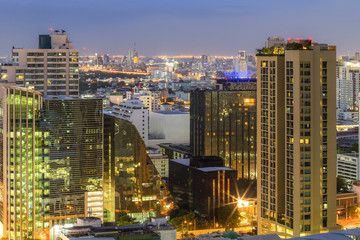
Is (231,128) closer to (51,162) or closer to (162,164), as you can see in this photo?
(162,164)

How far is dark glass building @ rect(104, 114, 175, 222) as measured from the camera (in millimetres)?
36625

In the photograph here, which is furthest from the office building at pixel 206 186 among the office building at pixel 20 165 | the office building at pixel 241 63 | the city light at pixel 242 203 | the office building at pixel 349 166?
the office building at pixel 241 63

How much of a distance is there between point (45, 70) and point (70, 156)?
9982 millimetres

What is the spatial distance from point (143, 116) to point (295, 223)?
104 feet

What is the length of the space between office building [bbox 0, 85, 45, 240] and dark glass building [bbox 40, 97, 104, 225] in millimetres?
464

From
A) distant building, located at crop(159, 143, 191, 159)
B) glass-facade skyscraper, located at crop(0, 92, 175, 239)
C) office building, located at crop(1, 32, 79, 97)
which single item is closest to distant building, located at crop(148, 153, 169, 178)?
distant building, located at crop(159, 143, 191, 159)

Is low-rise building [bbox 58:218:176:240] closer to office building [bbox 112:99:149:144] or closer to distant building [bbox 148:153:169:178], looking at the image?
distant building [bbox 148:153:169:178]

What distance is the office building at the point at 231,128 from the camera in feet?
160

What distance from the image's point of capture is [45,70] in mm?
43562

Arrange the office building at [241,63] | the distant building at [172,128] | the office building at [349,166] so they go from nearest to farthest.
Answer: the office building at [349,166] → the distant building at [172,128] → the office building at [241,63]

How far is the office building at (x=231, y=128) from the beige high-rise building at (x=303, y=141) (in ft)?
55.6

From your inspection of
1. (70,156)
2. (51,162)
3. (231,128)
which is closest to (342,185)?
(231,128)

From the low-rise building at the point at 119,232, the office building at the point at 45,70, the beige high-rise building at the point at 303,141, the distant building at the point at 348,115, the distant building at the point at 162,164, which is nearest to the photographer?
the low-rise building at the point at 119,232

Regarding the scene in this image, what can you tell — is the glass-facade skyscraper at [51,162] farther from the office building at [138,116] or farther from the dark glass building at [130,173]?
the office building at [138,116]
